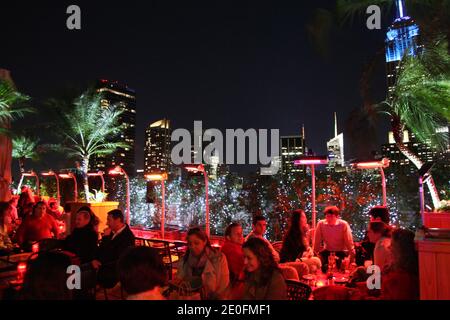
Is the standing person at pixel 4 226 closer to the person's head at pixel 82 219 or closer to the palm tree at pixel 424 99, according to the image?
the person's head at pixel 82 219

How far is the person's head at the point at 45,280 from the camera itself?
2.40m

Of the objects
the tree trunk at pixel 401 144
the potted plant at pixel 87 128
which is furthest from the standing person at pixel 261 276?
the potted plant at pixel 87 128

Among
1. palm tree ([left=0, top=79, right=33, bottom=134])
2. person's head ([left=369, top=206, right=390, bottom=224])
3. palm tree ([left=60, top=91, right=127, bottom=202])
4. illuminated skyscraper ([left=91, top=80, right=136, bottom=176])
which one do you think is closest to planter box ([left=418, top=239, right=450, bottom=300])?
person's head ([left=369, top=206, right=390, bottom=224])

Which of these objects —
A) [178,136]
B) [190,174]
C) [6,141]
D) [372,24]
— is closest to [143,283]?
[372,24]

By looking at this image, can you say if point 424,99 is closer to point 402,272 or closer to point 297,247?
point 297,247

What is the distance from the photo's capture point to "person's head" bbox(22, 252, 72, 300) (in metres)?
2.40

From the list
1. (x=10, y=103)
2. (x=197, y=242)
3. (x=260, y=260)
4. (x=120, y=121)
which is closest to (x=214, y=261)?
(x=197, y=242)

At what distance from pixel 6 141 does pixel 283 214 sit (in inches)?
389

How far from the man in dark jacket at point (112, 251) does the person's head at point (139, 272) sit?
2.59 m

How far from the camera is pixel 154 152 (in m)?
12.4

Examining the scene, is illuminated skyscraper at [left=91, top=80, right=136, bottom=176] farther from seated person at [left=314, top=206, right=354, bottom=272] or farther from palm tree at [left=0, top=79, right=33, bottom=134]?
seated person at [left=314, top=206, right=354, bottom=272]

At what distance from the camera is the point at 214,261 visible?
3848mm

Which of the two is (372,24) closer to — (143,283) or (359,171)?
(359,171)

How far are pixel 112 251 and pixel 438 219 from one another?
21.7 ft
